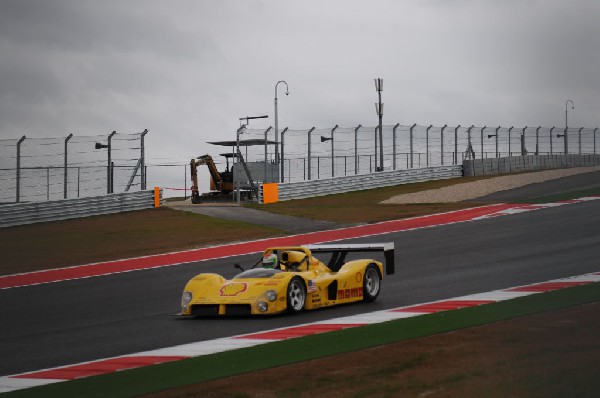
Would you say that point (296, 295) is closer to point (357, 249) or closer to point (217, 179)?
point (357, 249)

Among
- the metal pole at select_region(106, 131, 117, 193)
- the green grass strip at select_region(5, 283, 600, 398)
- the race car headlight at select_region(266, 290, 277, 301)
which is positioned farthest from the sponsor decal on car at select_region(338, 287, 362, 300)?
the metal pole at select_region(106, 131, 117, 193)

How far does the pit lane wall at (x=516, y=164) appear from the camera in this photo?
48969 millimetres

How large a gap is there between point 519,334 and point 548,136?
4723 cm

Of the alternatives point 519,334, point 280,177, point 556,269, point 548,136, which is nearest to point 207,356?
point 519,334

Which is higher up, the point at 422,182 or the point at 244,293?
the point at 422,182

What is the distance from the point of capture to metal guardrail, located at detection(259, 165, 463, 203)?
39.7 metres

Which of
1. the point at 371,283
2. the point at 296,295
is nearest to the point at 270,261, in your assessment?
the point at 296,295

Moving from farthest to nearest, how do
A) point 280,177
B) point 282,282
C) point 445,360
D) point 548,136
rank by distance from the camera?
point 548,136, point 280,177, point 282,282, point 445,360

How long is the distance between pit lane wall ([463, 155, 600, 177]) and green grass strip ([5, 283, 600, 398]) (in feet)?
118

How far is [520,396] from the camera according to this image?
722cm

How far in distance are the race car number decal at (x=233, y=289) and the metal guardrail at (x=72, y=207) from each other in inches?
804

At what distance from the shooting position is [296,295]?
13.6 metres

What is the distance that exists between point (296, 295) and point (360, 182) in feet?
96.5

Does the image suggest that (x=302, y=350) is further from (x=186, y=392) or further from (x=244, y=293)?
(x=244, y=293)
